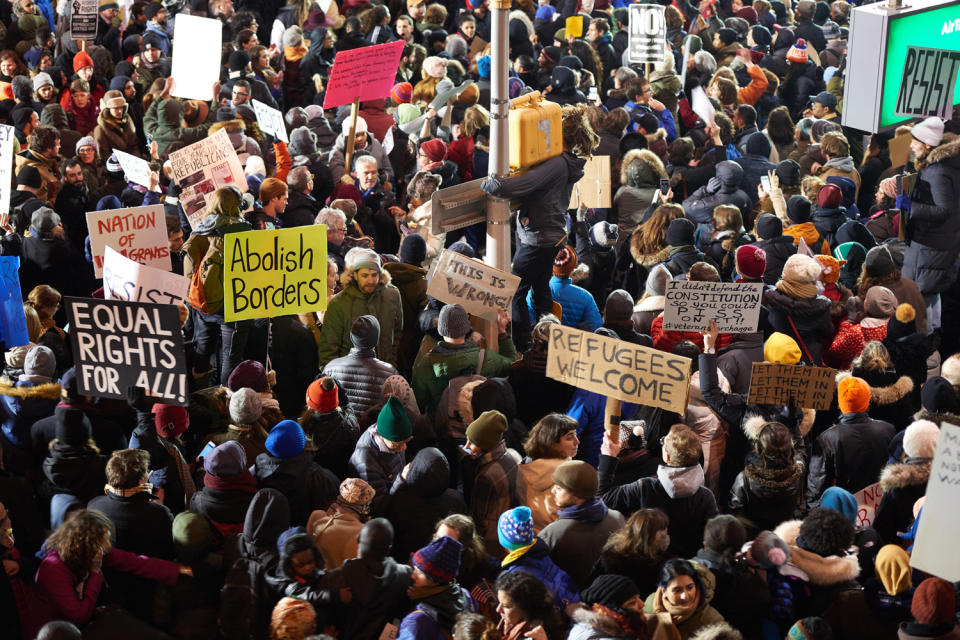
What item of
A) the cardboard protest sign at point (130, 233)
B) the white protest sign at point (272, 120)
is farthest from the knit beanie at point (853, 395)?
the white protest sign at point (272, 120)

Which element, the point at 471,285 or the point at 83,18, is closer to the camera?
the point at 471,285

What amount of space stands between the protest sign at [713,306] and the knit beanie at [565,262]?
1.27m

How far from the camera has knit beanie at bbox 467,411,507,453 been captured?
5.80 m

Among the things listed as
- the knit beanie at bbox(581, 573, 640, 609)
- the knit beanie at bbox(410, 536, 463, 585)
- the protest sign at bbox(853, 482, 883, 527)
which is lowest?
the protest sign at bbox(853, 482, 883, 527)

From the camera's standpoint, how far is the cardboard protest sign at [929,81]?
30.0 feet

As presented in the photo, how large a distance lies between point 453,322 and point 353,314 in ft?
3.34

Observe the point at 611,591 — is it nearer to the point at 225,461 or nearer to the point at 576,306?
the point at 225,461

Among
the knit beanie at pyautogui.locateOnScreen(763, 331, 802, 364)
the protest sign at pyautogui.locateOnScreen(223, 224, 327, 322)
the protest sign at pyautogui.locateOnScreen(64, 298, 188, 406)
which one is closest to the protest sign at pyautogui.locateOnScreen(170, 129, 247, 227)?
the protest sign at pyautogui.locateOnScreen(223, 224, 327, 322)

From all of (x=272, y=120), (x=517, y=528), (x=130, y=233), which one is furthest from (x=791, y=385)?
(x=272, y=120)

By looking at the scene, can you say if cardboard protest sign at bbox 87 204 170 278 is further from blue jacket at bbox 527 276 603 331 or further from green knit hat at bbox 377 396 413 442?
green knit hat at bbox 377 396 413 442

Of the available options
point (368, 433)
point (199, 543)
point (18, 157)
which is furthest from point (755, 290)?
point (18, 157)

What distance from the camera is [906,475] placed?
19.3ft

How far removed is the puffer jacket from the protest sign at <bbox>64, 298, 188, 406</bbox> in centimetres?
100

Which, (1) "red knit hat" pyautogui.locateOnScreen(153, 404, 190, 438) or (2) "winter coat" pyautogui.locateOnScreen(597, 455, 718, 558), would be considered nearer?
(2) "winter coat" pyautogui.locateOnScreen(597, 455, 718, 558)
